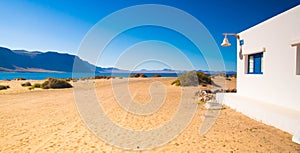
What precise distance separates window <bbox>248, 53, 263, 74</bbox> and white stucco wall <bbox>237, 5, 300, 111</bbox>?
229mm

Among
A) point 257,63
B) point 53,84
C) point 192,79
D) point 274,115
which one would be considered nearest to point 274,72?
point 257,63

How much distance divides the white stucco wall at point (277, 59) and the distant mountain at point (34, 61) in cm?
10451

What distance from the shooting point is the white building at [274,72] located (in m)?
5.27

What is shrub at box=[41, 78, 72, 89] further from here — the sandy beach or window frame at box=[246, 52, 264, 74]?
window frame at box=[246, 52, 264, 74]

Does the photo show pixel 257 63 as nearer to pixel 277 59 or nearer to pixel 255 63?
→ pixel 255 63

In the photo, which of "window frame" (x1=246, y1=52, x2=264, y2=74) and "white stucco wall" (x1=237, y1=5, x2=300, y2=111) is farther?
"window frame" (x1=246, y1=52, x2=264, y2=74)

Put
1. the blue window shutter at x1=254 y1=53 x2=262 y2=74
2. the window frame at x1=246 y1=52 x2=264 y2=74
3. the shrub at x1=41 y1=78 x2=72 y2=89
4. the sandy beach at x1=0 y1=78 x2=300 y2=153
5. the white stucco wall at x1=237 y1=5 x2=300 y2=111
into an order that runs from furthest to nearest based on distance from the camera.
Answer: the shrub at x1=41 y1=78 x2=72 y2=89 < the blue window shutter at x1=254 y1=53 x2=262 y2=74 < the window frame at x1=246 y1=52 x2=264 y2=74 < the white stucco wall at x1=237 y1=5 x2=300 y2=111 < the sandy beach at x1=0 y1=78 x2=300 y2=153

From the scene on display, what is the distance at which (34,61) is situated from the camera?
4373 inches

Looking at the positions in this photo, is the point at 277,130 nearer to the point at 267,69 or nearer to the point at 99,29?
the point at 267,69

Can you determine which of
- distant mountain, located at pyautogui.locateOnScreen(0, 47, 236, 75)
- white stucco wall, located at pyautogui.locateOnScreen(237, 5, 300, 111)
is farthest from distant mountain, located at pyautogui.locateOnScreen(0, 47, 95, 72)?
white stucco wall, located at pyautogui.locateOnScreen(237, 5, 300, 111)

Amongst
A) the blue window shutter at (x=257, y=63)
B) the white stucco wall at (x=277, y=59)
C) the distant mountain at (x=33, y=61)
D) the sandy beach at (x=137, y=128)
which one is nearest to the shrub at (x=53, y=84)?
the sandy beach at (x=137, y=128)

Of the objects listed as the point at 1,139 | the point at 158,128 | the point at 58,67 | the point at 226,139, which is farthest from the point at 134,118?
the point at 58,67

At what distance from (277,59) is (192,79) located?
37.0 ft

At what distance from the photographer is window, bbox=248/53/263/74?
24.3 feet
